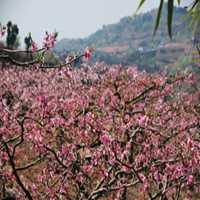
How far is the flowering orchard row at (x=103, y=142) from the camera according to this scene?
10.6 m

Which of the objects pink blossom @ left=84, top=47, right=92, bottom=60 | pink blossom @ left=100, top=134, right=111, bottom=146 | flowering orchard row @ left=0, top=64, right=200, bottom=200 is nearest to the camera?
pink blossom @ left=84, top=47, right=92, bottom=60

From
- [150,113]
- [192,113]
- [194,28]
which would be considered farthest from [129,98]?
[194,28]

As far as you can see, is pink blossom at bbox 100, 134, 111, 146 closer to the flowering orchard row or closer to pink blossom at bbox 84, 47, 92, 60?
the flowering orchard row

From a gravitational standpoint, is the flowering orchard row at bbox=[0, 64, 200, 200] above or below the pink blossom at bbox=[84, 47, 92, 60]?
below

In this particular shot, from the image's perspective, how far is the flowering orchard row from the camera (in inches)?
416

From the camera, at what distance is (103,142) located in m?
9.81

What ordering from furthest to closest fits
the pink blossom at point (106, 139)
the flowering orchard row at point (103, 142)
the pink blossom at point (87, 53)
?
the flowering orchard row at point (103, 142)
the pink blossom at point (106, 139)
the pink blossom at point (87, 53)

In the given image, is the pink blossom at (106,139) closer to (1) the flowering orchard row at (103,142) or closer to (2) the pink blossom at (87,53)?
(1) the flowering orchard row at (103,142)

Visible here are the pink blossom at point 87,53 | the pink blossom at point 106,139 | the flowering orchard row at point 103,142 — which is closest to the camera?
the pink blossom at point 87,53

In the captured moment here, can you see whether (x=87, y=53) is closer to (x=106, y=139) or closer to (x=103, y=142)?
(x=106, y=139)

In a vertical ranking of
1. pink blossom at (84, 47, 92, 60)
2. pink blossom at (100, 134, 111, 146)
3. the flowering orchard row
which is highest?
pink blossom at (84, 47, 92, 60)

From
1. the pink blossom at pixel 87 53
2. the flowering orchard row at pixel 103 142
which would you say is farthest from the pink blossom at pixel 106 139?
the pink blossom at pixel 87 53

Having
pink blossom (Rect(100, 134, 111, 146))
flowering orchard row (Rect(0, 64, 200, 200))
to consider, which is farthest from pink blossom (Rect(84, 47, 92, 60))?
pink blossom (Rect(100, 134, 111, 146))

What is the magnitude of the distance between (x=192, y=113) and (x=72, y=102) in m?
7.84
